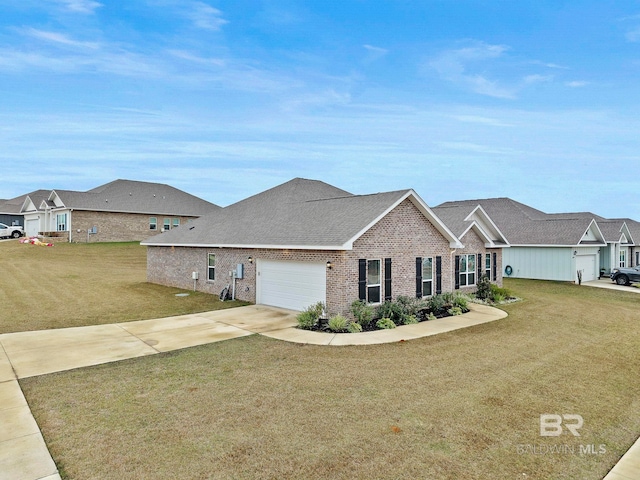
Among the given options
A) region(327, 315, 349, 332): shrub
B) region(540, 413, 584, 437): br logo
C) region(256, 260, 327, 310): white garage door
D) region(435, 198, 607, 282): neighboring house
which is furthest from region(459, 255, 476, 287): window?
region(540, 413, 584, 437): br logo

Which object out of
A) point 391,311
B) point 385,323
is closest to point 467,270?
point 391,311

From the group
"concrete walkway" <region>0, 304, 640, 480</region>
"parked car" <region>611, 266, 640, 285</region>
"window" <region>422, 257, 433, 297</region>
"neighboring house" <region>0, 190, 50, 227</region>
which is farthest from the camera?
"neighboring house" <region>0, 190, 50, 227</region>

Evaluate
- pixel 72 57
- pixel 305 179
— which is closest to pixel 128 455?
Answer: pixel 72 57

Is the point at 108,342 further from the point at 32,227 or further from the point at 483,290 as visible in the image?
the point at 32,227

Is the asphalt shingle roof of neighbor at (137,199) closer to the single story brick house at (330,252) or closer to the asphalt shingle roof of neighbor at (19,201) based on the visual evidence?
the asphalt shingle roof of neighbor at (19,201)

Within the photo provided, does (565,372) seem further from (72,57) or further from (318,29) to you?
(72,57)

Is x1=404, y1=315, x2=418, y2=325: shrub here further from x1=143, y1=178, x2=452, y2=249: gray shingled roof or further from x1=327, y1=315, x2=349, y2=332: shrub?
x1=143, y1=178, x2=452, y2=249: gray shingled roof
